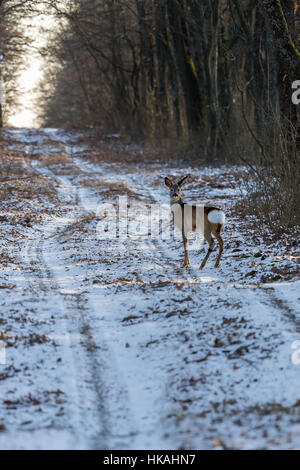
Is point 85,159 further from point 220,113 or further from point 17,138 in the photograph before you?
point 17,138

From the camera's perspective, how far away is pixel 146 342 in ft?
25.6

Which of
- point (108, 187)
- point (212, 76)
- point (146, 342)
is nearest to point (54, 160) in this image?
point (108, 187)

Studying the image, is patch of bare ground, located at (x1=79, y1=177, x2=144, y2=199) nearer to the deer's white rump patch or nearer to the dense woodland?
the dense woodland

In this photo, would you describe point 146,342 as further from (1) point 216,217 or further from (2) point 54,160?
(2) point 54,160

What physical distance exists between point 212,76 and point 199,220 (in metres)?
16.2

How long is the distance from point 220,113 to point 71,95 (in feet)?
129

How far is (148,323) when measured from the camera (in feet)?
27.5

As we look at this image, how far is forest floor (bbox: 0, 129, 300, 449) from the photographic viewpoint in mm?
5777

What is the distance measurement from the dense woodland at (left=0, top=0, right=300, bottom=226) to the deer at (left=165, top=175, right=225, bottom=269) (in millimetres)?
2294

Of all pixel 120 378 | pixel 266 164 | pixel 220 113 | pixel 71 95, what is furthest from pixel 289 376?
pixel 71 95

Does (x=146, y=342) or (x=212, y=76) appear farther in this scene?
(x=212, y=76)
